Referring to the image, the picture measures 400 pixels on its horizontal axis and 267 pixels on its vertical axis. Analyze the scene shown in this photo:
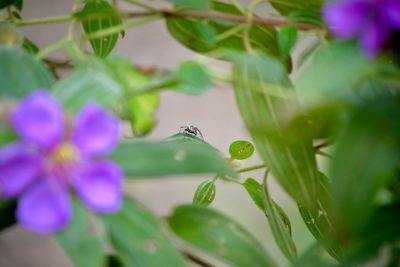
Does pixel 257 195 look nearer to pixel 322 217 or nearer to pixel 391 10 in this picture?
pixel 322 217

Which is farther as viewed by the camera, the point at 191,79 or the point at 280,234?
the point at 280,234

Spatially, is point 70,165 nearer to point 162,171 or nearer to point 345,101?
point 162,171

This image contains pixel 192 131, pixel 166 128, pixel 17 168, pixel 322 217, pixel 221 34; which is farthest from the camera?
pixel 166 128

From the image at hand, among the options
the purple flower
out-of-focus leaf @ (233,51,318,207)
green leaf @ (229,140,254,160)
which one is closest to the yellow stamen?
the purple flower

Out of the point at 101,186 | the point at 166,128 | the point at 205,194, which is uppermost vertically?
the point at 101,186

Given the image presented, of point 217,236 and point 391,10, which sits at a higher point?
point 391,10

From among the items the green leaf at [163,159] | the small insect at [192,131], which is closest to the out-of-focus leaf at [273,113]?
the green leaf at [163,159]

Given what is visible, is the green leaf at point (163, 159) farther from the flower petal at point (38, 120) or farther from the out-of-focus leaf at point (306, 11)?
the out-of-focus leaf at point (306, 11)

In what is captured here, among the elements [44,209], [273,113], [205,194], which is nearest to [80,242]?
[44,209]

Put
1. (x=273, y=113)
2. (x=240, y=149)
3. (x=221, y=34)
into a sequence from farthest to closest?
(x=240, y=149) → (x=221, y=34) → (x=273, y=113)
